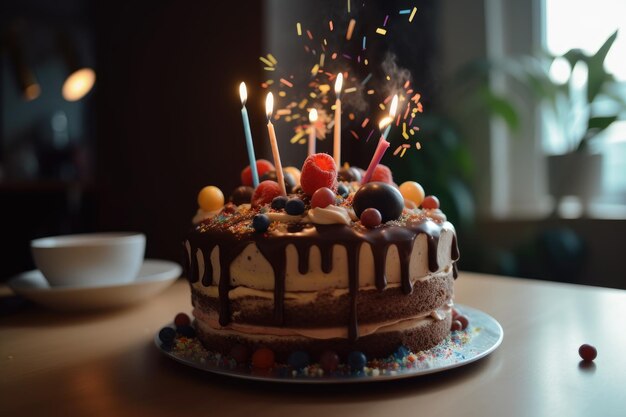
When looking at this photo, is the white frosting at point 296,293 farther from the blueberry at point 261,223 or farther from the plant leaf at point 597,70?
the plant leaf at point 597,70

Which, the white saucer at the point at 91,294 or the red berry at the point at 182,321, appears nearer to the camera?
the red berry at the point at 182,321

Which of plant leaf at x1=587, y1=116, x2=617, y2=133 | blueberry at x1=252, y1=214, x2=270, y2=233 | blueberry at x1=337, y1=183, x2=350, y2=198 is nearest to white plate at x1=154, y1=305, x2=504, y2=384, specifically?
blueberry at x1=252, y1=214, x2=270, y2=233

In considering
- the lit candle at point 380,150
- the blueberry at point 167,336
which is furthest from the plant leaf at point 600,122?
the blueberry at point 167,336

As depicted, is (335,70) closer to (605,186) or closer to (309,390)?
(309,390)

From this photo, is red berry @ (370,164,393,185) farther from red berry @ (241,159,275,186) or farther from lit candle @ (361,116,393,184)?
red berry @ (241,159,275,186)

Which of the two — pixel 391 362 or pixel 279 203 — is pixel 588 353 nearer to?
pixel 391 362

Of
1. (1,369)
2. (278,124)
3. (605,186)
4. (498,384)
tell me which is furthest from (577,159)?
(1,369)
